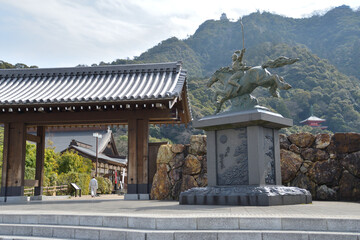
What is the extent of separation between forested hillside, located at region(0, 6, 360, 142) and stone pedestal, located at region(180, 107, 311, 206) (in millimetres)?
42882

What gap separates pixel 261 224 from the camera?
480cm

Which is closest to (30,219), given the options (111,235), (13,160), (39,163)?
(111,235)

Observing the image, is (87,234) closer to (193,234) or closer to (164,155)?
(193,234)

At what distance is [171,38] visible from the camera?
12269 cm

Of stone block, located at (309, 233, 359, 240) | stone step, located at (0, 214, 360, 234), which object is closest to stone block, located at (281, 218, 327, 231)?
stone step, located at (0, 214, 360, 234)

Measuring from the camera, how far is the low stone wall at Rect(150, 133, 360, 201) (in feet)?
36.9

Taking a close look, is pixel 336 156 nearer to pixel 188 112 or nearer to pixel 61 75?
pixel 188 112

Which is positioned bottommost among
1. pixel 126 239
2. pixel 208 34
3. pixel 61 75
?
pixel 126 239

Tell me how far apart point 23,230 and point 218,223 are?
334 centimetres

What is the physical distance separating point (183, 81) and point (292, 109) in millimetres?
74006

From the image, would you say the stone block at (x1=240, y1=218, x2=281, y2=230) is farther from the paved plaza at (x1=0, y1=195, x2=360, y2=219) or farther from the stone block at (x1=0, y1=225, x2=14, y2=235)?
the stone block at (x1=0, y1=225, x2=14, y2=235)

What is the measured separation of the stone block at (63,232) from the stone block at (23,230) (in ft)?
1.84

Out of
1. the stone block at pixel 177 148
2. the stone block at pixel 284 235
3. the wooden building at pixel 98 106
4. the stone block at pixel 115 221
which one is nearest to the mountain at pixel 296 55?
the wooden building at pixel 98 106

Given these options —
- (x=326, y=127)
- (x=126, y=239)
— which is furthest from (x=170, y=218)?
(x=326, y=127)
